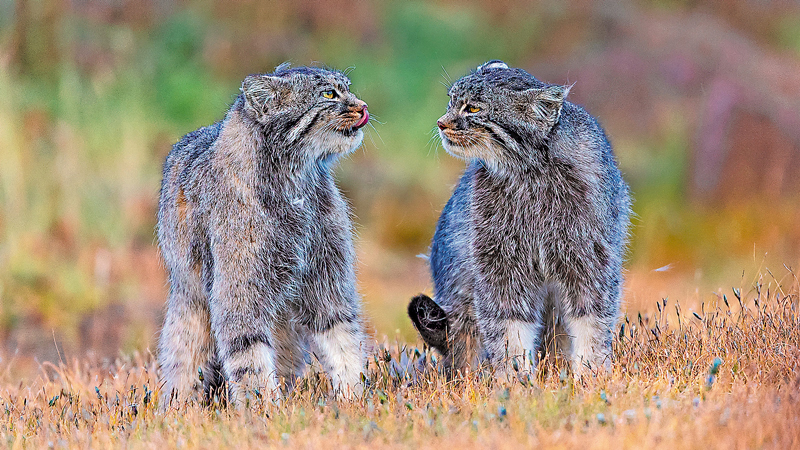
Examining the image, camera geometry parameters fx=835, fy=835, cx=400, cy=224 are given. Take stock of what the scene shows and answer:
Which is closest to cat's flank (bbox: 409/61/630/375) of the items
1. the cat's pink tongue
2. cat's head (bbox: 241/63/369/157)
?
the cat's pink tongue

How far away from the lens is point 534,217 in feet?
17.8

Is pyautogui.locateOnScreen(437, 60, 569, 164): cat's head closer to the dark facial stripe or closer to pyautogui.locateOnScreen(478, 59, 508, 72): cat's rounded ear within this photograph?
pyautogui.locateOnScreen(478, 59, 508, 72): cat's rounded ear

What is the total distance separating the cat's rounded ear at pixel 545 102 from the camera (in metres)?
5.31

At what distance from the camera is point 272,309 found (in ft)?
17.3

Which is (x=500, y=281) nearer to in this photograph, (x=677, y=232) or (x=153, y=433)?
(x=153, y=433)

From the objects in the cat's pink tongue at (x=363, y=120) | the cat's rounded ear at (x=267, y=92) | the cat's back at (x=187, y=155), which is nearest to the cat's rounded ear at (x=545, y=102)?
the cat's pink tongue at (x=363, y=120)

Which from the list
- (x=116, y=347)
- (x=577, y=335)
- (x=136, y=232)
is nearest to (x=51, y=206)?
(x=136, y=232)

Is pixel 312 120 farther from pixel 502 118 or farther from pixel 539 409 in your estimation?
pixel 539 409

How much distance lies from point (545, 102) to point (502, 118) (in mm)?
291

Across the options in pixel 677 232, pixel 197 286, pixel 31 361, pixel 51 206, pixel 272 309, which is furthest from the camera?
pixel 677 232

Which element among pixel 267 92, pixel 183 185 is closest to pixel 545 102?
pixel 267 92

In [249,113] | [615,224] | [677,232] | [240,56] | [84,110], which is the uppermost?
[240,56]

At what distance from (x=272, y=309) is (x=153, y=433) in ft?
3.50

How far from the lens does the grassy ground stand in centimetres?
386
